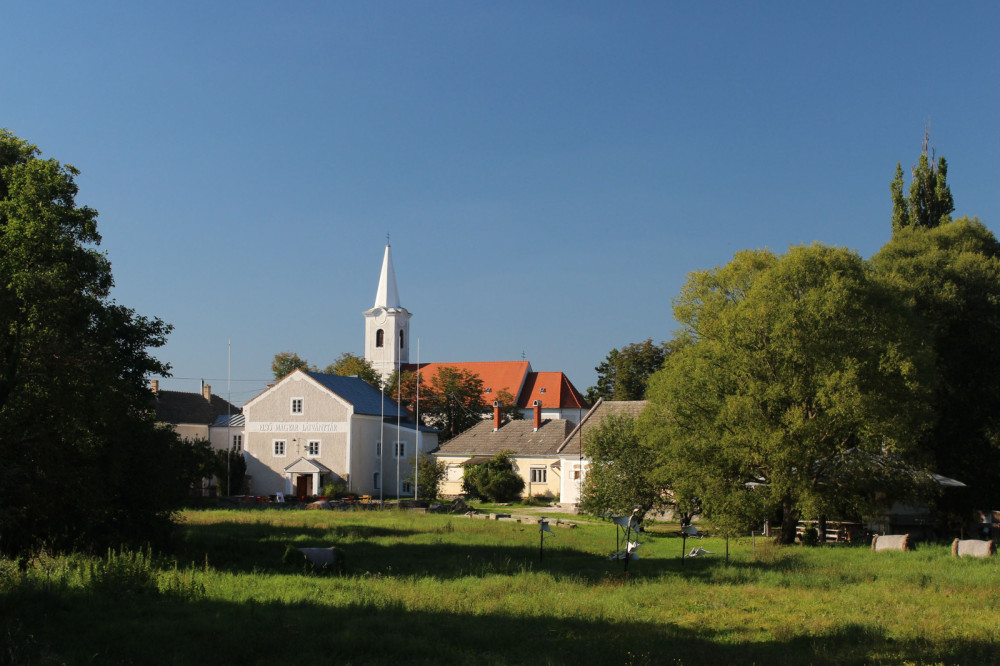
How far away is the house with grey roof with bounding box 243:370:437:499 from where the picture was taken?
55.8 meters

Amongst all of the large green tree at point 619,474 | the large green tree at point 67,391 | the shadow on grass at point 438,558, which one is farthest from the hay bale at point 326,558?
the large green tree at point 619,474

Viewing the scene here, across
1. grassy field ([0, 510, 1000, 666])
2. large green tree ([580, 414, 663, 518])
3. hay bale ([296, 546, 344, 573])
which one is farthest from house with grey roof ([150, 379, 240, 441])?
hay bale ([296, 546, 344, 573])

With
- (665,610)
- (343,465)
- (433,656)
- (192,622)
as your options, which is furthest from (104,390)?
(343,465)

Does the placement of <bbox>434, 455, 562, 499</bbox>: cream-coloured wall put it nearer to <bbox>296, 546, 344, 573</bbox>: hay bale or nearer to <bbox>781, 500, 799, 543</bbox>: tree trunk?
<bbox>781, 500, 799, 543</bbox>: tree trunk

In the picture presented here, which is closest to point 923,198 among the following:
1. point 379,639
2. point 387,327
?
point 379,639

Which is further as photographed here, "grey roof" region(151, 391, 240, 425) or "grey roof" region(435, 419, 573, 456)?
"grey roof" region(151, 391, 240, 425)

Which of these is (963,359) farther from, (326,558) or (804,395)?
(326,558)

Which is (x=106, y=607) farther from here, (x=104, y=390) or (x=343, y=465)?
(x=343, y=465)

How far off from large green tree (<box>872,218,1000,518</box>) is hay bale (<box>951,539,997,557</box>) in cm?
950

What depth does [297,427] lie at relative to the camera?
188ft

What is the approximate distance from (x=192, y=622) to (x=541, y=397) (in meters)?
73.4

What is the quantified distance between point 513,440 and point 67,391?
135 ft

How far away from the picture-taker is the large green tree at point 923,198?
3834cm

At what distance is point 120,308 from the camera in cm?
2439
